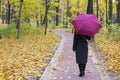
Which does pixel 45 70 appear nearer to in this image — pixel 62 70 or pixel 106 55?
pixel 62 70

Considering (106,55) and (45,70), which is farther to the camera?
(106,55)

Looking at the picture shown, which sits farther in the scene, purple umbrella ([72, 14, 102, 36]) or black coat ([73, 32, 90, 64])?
black coat ([73, 32, 90, 64])

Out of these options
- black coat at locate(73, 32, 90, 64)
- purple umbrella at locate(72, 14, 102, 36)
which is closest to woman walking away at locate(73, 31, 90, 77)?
black coat at locate(73, 32, 90, 64)

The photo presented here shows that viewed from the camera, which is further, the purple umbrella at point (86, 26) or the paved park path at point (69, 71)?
the paved park path at point (69, 71)

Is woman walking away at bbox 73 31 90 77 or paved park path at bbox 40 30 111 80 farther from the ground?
woman walking away at bbox 73 31 90 77

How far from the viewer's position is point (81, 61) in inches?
428

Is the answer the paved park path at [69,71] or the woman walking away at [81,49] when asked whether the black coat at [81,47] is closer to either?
the woman walking away at [81,49]

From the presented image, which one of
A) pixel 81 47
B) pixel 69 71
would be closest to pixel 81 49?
pixel 81 47

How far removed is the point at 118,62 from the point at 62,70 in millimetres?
2805

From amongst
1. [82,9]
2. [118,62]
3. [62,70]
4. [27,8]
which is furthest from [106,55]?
[82,9]

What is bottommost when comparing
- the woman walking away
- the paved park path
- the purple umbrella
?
the paved park path

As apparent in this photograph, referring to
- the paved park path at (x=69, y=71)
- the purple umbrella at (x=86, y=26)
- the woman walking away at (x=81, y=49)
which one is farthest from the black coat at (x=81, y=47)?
the paved park path at (x=69, y=71)

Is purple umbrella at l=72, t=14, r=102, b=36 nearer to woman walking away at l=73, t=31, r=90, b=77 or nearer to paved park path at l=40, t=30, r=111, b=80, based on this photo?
woman walking away at l=73, t=31, r=90, b=77

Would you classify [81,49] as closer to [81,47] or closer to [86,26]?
[81,47]
